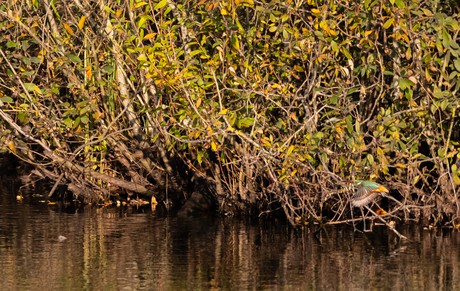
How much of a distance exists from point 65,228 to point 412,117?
5.37 meters

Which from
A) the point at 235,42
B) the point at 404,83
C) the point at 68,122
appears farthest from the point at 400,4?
the point at 68,122

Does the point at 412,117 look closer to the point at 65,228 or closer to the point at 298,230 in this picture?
the point at 298,230

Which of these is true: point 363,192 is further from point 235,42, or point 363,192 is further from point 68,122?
point 68,122

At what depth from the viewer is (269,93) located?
999cm

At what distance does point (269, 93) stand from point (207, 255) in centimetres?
239

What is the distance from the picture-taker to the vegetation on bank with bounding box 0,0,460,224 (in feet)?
31.7

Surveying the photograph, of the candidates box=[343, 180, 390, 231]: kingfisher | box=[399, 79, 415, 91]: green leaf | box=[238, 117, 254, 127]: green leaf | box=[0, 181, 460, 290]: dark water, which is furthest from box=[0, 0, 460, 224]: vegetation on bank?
box=[0, 181, 460, 290]: dark water

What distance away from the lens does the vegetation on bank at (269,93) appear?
9.66 meters

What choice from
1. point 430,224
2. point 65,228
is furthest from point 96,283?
point 430,224

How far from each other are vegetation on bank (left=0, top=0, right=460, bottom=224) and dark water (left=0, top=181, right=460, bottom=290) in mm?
810

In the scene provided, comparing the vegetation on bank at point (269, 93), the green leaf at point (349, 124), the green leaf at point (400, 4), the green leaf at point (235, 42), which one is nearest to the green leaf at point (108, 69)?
the vegetation on bank at point (269, 93)

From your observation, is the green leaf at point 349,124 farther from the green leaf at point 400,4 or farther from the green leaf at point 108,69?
the green leaf at point 108,69

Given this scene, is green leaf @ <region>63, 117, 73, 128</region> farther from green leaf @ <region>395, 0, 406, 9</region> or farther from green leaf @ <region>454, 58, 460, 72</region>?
green leaf @ <region>454, 58, 460, 72</region>

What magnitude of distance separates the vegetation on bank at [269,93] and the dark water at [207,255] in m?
0.81
